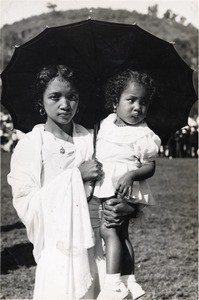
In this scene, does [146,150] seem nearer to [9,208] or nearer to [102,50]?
[102,50]

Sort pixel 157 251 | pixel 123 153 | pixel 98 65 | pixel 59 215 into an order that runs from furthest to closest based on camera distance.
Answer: pixel 157 251 → pixel 98 65 → pixel 123 153 → pixel 59 215

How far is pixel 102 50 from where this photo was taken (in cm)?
358

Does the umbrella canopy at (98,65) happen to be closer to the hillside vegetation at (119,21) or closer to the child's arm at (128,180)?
the child's arm at (128,180)

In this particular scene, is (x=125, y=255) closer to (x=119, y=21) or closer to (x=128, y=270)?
(x=128, y=270)

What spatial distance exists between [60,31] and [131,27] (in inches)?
19.5

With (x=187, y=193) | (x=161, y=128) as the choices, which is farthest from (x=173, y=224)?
(x=161, y=128)

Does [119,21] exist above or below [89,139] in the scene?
above

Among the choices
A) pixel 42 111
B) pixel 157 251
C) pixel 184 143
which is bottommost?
pixel 157 251

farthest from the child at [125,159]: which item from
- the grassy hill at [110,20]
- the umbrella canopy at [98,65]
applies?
the grassy hill at [110,20]

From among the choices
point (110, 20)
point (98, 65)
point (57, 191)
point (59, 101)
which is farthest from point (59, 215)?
point (110, 20)

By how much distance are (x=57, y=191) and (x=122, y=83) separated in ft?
2.98

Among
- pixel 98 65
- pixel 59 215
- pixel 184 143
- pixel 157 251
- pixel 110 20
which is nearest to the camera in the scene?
pixel 59 215

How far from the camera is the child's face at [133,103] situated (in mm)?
3566

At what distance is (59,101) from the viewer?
3.53m
